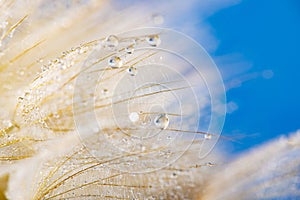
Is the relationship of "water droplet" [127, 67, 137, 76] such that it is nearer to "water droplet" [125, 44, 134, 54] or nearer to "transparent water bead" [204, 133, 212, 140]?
"water droplet" [125, 44, 134, 54]

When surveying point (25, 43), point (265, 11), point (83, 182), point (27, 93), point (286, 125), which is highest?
point (265, 11)

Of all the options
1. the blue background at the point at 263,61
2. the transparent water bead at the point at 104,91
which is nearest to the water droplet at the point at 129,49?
the transparent water bead at the point at 104,91

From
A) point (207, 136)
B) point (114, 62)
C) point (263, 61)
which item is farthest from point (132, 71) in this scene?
point (263, 61)

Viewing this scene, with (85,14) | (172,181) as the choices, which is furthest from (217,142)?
(85,14)

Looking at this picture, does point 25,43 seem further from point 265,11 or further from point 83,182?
point 265,11

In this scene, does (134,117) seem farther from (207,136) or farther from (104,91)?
(207,136)

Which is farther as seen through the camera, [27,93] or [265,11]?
[265,11]

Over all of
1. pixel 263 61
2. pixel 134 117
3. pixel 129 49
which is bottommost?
pixel 134 117
